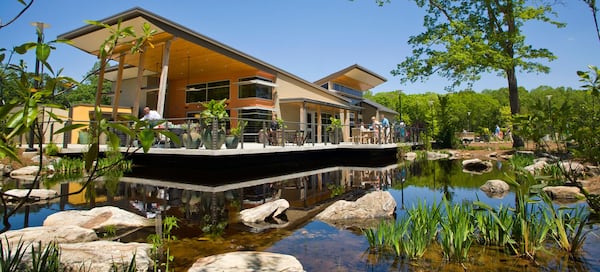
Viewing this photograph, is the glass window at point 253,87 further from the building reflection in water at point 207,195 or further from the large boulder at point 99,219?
the large boulder at point 99,219

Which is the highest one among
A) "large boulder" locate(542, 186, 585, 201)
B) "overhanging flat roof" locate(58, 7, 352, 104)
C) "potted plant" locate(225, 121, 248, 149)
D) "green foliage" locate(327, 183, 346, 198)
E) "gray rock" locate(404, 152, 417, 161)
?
"overhanging flat roof" locate(58, 7, 352, 104)

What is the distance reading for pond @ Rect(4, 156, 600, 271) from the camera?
3.57 m

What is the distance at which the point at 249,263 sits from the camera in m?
3.25

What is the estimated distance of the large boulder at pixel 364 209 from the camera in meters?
5.59

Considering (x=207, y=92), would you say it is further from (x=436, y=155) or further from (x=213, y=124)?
(x=436, y=155)

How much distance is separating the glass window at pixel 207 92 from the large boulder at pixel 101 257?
54.0 ft

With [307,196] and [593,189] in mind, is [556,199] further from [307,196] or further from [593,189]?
[307,196]

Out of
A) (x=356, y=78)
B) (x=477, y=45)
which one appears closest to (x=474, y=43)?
(x=477, y=45)

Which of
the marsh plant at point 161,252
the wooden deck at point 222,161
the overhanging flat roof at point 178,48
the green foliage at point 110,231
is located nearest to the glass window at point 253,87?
the overhanging flat roof at point 178,48

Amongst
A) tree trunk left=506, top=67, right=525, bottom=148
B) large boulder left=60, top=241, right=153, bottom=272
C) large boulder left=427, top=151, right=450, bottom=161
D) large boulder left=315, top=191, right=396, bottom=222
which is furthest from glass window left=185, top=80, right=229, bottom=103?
large boulder left=60, top=241, right=153, bottom=272

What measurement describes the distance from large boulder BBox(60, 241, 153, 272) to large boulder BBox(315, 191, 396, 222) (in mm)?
2988

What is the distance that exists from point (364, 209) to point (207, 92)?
1630cm

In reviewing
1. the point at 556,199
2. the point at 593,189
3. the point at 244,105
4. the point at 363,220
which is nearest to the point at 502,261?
the point at 363,220

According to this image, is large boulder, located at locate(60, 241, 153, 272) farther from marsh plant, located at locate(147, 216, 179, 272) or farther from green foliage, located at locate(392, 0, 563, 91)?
green foliage, located at locate(392, 0, 563, 91)
